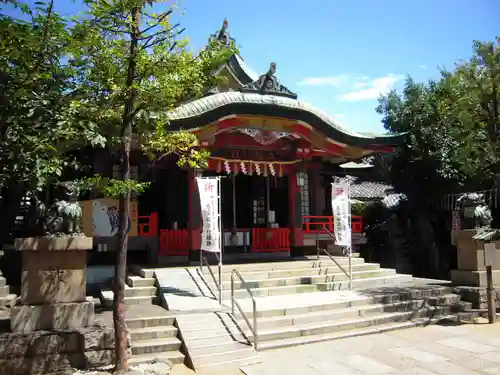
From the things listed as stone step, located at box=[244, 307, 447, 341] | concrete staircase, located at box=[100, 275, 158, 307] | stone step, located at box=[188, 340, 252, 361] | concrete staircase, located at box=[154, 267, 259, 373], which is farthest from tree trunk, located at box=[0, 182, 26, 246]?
stone step, located at box=[244, 307, 447, 341]

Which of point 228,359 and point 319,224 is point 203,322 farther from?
point 319,224

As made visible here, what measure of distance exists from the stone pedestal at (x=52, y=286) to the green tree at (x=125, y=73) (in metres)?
1.04

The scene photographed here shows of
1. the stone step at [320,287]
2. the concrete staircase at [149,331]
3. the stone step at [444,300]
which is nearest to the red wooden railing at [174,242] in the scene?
the stone step at [320,287]

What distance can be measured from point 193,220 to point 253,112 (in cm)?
380

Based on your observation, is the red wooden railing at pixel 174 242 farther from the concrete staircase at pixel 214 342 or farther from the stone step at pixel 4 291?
the concrete staircase at pixel 214 342

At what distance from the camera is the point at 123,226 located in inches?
259

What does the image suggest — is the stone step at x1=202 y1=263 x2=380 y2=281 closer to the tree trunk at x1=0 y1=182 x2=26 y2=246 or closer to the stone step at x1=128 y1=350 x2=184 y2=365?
the stone step at x1=128 y1=350 x2=184 y2=365

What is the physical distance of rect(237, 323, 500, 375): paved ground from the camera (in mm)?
6836

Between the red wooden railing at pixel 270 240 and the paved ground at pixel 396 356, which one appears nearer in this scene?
the paved ground at pixel 396 356

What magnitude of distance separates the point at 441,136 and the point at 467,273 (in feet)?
29.0

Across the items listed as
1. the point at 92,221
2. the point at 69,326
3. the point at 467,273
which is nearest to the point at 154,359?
the point at 69,326

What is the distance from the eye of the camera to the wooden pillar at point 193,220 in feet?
43.8

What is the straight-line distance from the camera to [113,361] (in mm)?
6738

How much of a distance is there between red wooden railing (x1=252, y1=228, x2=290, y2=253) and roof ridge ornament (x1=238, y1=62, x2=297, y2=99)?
466 cm
